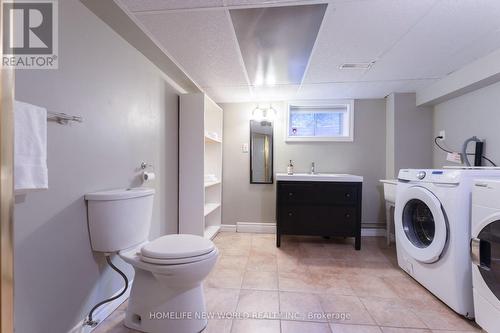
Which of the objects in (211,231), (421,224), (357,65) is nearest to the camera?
(421,224)

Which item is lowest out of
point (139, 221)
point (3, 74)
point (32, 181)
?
point (139, 221)

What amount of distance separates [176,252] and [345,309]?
112 centimetres

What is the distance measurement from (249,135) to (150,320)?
229 centimetres

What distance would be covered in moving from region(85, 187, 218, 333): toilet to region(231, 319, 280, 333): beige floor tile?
19 cm

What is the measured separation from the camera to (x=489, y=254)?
3.97 feet

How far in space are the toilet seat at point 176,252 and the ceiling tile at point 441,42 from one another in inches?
70.3

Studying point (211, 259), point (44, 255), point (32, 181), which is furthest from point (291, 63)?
point (44, 255)

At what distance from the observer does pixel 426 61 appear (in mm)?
1891

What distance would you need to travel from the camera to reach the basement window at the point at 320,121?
9.73ft

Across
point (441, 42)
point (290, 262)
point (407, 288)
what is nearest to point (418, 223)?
point (407, 288)

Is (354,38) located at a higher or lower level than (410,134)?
higher

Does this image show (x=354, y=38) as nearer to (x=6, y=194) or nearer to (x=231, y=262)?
(x=6, y=194)

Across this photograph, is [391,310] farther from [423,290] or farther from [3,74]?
[3,74]

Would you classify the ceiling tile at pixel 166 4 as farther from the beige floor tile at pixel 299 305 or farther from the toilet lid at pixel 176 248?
the beige floor tile at pixel 299 305
